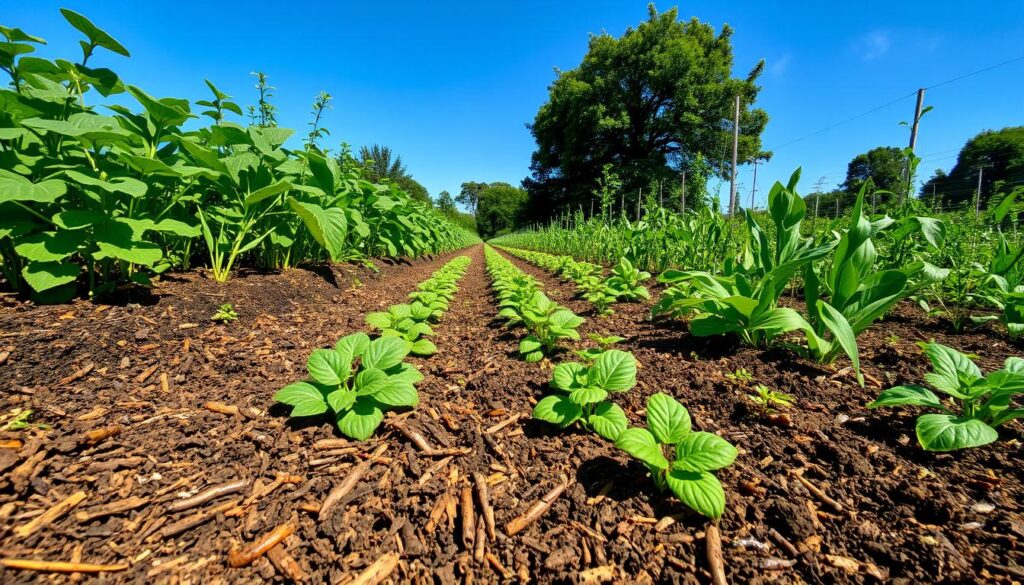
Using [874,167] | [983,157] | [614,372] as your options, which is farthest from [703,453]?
[874,167]

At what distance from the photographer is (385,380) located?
1279 millimetres

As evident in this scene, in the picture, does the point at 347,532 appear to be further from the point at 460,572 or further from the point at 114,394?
the point at 114,394

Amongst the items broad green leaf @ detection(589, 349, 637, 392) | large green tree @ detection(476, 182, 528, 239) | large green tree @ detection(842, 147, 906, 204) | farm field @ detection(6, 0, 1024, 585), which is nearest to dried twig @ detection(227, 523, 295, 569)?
farm field @ detection(6, 0, 1024, 585)

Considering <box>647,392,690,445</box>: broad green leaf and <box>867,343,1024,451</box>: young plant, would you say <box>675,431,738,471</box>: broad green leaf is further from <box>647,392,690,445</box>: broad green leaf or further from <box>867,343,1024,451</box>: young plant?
<box>867,343,1024,451</box>: young plant

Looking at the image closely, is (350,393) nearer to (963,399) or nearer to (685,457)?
(685,457)

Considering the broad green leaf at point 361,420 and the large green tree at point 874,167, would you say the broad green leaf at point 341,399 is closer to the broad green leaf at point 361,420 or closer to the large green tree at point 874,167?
the broad green leaf at point 361,420

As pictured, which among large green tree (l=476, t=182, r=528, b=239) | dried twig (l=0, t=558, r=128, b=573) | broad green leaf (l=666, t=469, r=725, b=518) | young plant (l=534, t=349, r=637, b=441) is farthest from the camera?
large green tree (l=476, t=182, r=528, b=239)

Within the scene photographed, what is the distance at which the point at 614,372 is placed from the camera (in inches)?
52.6

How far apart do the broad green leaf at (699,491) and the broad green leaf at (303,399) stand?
1.11m

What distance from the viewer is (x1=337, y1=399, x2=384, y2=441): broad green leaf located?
1.20 m

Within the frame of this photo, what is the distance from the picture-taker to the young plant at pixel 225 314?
2059mm

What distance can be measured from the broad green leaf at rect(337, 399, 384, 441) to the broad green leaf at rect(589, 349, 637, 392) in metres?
0.79

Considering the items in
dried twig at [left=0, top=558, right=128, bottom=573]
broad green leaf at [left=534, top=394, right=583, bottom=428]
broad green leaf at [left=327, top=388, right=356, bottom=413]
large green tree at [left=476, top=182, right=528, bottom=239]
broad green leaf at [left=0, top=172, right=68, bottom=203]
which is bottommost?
dried twig at [left=0, top=558, right=128, bottom=573]

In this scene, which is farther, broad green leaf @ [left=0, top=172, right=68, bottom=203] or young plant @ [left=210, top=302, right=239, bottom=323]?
young plant @ [left=210, top=302, right=239, bottom=323]
